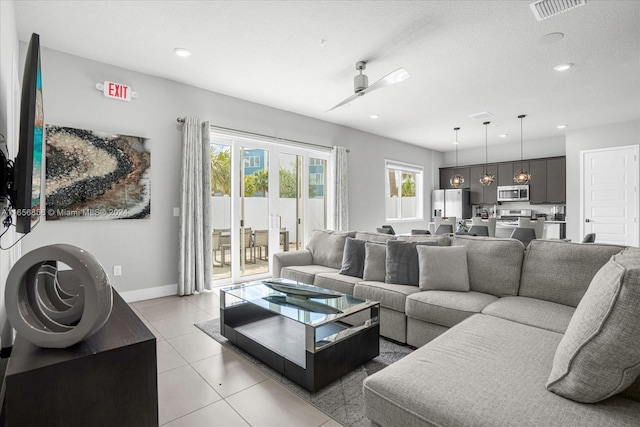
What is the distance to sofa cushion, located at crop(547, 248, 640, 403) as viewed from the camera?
3.42 ft

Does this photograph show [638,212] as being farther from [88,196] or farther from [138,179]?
[88,196]

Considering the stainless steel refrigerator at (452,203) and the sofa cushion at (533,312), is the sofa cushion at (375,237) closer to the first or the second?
the sofa cushion at (533,312)

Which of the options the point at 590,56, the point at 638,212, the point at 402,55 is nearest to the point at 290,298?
the point at 402,55

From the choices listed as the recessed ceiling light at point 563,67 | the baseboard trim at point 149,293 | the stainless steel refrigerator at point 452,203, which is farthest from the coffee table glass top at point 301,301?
the stainless steel refrigerator at point 452,203

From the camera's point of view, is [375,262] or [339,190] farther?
[339,190]

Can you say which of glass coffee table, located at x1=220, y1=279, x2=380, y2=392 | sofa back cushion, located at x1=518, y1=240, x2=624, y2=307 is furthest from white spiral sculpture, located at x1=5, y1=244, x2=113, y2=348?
sofa back cushion, located at x1=518, y1=240, x2=624, y2=307

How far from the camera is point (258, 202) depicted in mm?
5223

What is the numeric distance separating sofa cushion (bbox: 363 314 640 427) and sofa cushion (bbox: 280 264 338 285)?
198 centimetres

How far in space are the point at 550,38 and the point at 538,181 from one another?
5.31 meters

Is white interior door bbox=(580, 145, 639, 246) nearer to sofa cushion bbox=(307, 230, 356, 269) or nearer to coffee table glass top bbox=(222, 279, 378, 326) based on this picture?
sofa cushion bbox=(307, 230, 356, 269)

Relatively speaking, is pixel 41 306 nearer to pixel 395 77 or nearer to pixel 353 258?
pixel 353 258

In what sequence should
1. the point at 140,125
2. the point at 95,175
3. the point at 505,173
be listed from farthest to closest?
the point at 505,173 < the point at 140,125 < the point at 95,175

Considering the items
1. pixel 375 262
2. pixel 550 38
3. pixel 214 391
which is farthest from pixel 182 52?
pixel 550 38

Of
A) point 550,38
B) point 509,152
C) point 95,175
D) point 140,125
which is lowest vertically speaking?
point 95,175
